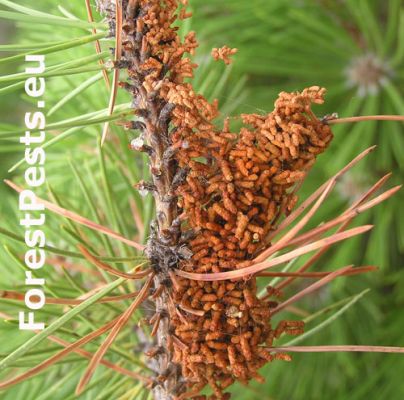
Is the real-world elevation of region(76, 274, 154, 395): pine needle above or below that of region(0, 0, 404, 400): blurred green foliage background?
below

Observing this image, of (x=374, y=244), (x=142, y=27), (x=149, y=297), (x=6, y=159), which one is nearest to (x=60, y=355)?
(x=149, y=297)

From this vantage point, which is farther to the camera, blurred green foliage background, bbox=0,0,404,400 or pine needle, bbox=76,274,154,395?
blurred green foliage background, bbox=0,0,404,400

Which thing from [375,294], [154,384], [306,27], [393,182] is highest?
[306,27]

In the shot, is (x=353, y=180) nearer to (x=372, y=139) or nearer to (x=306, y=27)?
(x=372, y=139)

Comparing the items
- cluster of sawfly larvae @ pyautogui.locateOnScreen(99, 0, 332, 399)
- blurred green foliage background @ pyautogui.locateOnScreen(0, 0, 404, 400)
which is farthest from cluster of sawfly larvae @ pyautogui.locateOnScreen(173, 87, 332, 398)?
blurred green foliage background @ pyautogui.locateOnScreen(0, 0, 404, 400)

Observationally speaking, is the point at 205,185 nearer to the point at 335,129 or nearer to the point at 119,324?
the point at 119,324

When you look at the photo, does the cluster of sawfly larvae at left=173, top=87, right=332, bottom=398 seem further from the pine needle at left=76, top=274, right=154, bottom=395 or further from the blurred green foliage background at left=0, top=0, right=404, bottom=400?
the blurred green foliage background at left=0, top=0, right=404, bottom=400

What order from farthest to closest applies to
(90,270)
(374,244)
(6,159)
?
(6,159), (374,244), (90,270)

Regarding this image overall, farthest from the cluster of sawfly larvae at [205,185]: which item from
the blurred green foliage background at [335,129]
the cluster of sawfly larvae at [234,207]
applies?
the blurred green foliage background at [335,129]
